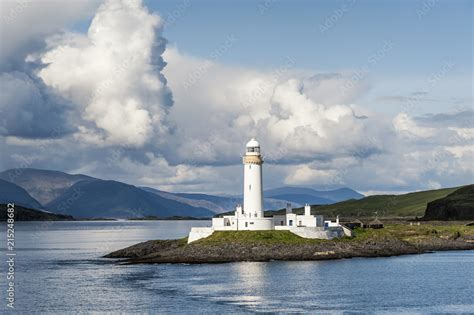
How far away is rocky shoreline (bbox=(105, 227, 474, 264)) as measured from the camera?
11375 cm

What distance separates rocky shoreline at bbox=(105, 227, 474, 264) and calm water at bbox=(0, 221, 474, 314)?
373 cm

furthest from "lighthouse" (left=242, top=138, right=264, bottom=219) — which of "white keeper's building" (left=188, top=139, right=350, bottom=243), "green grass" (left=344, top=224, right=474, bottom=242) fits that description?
"green grass" (left=344, top=224, right=474, bottom=242)

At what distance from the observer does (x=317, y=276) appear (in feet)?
316

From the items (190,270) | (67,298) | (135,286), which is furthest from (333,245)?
(67,298)

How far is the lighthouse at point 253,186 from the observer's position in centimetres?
12219

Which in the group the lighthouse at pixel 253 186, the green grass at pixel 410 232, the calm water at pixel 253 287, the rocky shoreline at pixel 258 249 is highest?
the lighthouse at pixel 253 186

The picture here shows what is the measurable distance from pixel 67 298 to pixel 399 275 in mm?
43185

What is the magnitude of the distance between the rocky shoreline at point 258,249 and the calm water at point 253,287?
12.2 feet

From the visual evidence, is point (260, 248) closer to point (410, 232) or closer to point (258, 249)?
point (258, 249)

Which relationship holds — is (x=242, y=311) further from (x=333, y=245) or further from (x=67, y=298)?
(x=333, y=245)

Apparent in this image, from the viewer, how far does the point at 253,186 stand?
402 ft

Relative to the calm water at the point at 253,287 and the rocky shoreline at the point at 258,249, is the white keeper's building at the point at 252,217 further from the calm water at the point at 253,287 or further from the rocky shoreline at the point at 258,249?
the calm water at the point at 253,287

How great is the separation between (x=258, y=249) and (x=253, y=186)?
1228cm

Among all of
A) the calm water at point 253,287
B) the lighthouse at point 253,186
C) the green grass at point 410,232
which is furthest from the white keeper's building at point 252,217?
the green grass at point 410,232
